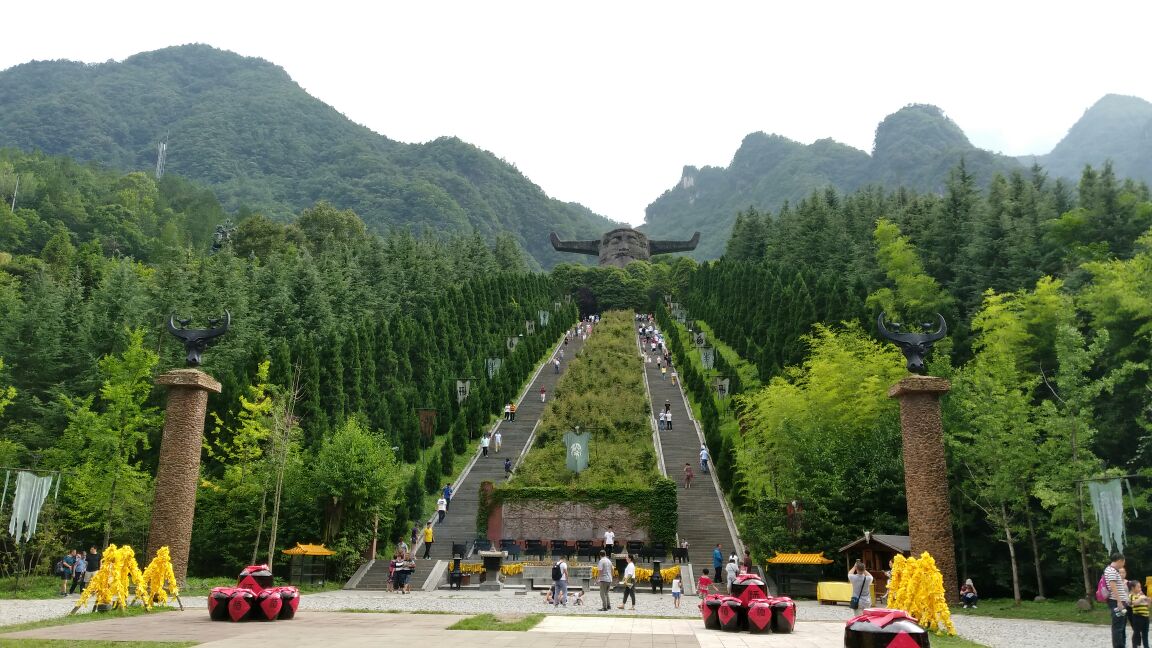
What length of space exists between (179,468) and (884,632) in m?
16.4

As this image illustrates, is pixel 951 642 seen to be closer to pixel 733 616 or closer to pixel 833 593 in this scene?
pixel 733 616

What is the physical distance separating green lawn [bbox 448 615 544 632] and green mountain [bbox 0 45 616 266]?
11074cm

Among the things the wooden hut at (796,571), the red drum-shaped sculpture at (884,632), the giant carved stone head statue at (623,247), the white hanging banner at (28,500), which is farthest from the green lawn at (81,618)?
the giant carved stone head statue at (623,247)

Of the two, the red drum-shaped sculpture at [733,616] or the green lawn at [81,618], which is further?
the red drum-shaped sculpture at [733,616]

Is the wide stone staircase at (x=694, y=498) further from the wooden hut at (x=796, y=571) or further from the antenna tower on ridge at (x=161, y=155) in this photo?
the antenna tower on ridge at (x=161, y=155)

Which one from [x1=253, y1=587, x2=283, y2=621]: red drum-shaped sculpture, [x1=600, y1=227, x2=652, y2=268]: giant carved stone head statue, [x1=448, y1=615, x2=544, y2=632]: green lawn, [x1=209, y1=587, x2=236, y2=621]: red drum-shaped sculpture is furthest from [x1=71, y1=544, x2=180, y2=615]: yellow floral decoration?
[x1=600, y1=227, x2=652, y2=268]: giant carved stone head statue

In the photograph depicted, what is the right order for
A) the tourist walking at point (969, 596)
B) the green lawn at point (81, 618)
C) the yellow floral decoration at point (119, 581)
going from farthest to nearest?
the tourist walking at point (969, 596), the yellow floral decoration at point (119, 581), the green lawn at point (81, 618)

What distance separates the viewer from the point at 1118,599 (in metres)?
11.0

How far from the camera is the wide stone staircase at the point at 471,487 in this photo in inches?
949

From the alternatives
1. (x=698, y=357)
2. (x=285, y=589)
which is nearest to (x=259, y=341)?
(x=285, y=589)

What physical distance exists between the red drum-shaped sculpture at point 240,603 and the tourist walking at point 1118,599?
41.1ft

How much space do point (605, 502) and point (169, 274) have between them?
98.2ft

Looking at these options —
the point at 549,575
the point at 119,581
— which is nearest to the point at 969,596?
the point at 549,575

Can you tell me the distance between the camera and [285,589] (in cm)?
1384
